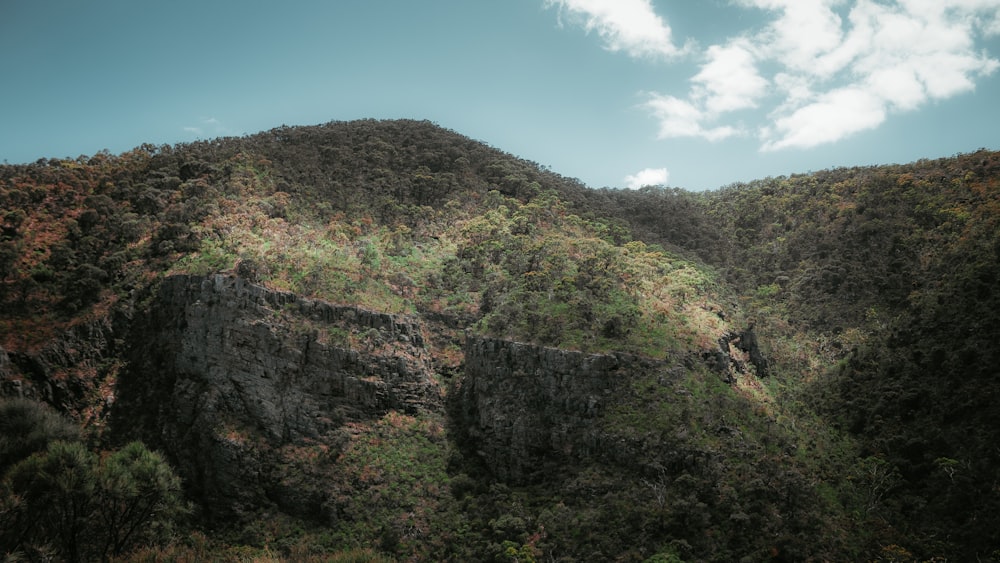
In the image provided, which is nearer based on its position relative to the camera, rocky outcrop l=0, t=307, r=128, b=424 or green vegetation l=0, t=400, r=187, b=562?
green vegetation l=0, t=400, r=187, b=562

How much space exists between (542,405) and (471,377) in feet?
19.9

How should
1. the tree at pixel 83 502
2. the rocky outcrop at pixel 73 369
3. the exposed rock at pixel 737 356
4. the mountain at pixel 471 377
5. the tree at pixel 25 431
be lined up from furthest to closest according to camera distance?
the exposed rock at pixel 737 356 < the rocky outcrop at pixel 73 369 < the mountain at pixel 471 377 < the tree at pixel 25 431 < the tree at pixel 83 502

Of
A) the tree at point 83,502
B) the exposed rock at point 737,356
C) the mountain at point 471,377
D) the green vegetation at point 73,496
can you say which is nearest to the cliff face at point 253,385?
the mountain at point 471,377

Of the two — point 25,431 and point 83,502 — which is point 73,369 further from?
point 83,502

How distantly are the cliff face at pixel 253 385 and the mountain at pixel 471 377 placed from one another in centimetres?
17

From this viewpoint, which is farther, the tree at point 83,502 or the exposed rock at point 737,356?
the exposed rock at point 737,356

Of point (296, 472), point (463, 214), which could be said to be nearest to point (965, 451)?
point (296, 472)

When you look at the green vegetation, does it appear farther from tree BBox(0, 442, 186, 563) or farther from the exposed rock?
the exposed rock

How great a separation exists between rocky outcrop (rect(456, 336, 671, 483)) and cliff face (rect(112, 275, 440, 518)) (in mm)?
5188

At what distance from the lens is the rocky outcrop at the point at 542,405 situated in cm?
3766

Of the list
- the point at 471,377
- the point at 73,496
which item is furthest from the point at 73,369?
the point at 471,377

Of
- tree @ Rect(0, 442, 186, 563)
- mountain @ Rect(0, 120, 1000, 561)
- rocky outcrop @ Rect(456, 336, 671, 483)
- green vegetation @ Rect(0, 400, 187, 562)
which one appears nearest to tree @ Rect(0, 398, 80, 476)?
green vegetation @ Rect(0, 400, 187, 562)

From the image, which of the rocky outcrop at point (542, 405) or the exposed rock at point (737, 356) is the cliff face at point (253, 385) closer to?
the rocky outcrop at point (542, 405)

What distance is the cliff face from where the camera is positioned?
3756 cm
